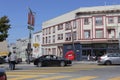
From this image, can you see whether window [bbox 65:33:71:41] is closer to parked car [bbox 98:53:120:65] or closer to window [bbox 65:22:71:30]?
window [bbox 65:22:71:30]

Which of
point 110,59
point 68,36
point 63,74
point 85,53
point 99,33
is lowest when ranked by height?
point 63,74

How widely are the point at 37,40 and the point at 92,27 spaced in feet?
97.0

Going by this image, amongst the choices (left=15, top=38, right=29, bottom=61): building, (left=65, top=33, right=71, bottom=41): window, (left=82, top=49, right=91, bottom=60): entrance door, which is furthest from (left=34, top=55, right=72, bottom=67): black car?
(left=15, top=38, right=29, bottom=61): building

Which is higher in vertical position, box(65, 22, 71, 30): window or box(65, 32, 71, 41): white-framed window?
box(65, 22, 71, 30): window

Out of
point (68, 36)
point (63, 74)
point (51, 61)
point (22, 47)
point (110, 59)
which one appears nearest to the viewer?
point (63, 74)

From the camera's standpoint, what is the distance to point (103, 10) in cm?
6781

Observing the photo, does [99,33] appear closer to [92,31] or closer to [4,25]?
[92,31]

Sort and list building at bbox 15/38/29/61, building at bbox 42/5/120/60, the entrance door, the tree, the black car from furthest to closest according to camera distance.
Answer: building at bbox 15/38/29/61 < the entrance door < building at bbox 42/5/120/60 < the tree < the black car

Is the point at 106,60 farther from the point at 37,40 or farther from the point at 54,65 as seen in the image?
the point at 37,40

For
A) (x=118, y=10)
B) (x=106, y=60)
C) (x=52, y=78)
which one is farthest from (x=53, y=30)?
(x=52, y=78)

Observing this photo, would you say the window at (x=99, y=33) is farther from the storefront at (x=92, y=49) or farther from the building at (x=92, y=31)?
the storefront at (x=92, y=49)

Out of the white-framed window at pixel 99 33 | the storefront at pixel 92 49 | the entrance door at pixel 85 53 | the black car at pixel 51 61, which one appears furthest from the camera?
the entrance door at pixel 85 53

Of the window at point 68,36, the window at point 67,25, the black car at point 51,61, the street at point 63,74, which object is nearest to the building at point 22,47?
the window at point 67,25

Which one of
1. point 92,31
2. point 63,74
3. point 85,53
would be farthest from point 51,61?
point 85,53
